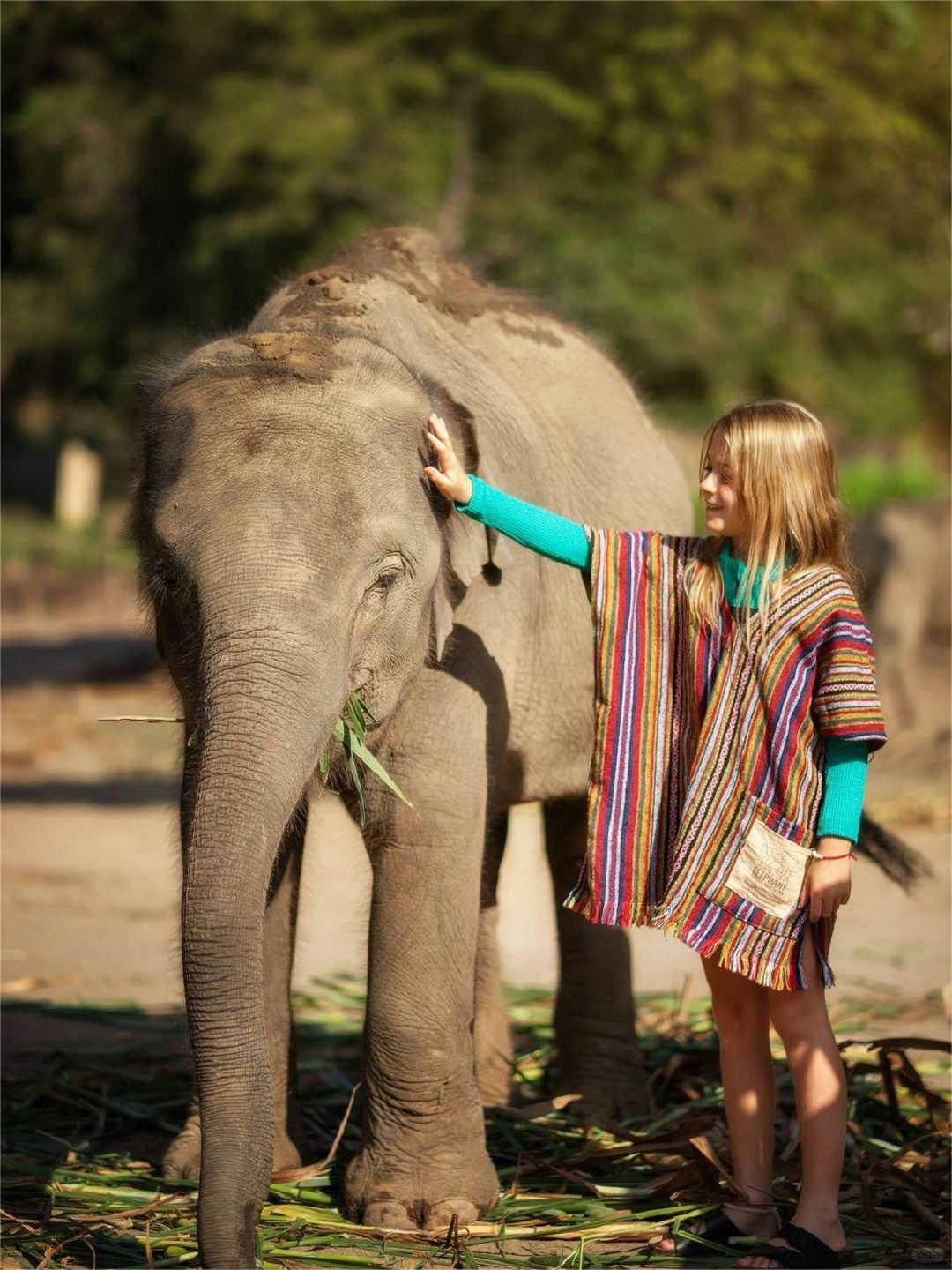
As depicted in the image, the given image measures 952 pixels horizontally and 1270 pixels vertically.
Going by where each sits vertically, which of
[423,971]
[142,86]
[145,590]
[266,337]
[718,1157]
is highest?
[142,86]

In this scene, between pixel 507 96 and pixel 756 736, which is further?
pixel 507 96

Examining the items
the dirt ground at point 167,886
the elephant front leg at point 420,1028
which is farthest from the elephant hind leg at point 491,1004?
the elephant front leg at point 420,1028

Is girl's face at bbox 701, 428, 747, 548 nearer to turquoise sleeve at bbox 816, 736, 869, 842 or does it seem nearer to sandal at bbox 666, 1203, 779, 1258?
turquoise sleeve at bbox 816, 736, 869, 842

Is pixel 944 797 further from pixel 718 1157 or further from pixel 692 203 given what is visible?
pixel 692 203

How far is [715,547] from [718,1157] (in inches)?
51.9

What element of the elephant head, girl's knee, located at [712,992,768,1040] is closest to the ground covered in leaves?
girl's knee, located at [712,992,768,1040]

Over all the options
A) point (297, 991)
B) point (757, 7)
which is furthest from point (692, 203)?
point (297, 991)

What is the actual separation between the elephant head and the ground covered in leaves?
0.63 metres

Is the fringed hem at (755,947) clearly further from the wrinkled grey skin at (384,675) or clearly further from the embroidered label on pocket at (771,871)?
the wrinkled grey skin at (384,675)

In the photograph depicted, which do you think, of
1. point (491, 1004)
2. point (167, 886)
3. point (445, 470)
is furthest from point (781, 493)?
point (167, 886)

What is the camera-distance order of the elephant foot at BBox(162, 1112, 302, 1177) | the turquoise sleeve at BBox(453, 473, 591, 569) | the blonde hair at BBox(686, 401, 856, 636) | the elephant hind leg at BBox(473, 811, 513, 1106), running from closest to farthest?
the blonde hair at BBox(686, 401, 856, 636) < the turquoise sleeve at BBox(453, 473, 591, 569) < the elephant foot at BBox(162, 1112, 302, 1177) < the elephant hind leg at BBox(473, 811, 513, 1106)

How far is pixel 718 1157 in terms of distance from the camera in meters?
3.73

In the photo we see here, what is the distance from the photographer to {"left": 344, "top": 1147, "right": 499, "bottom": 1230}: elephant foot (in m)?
3.59

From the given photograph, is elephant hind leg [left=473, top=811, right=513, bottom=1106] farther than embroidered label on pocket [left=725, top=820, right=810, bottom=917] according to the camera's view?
Yes
